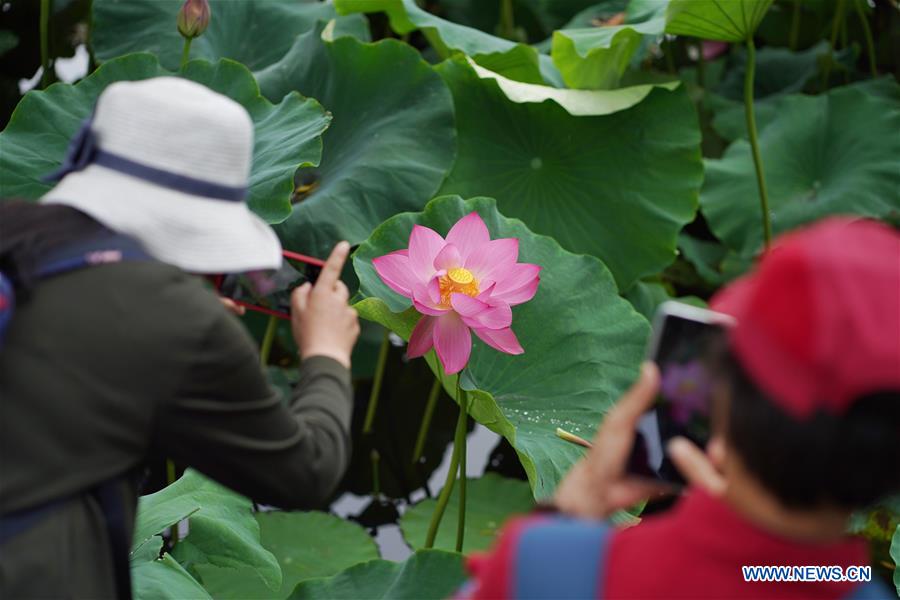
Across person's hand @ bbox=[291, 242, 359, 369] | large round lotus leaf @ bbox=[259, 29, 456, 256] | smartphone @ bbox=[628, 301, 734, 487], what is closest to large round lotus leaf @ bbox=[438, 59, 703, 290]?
large round lotus leaf @ bbox=[259, 29, 456, 256]

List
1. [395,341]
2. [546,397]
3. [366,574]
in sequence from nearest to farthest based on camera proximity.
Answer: [366,574] → [546,397] → [395,341]

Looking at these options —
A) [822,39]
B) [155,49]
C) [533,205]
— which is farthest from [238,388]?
[822,39]

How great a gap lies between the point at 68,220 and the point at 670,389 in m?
0.43

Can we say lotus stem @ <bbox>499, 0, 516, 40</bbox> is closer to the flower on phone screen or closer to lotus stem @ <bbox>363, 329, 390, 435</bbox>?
lotus stem @ <bbox>363, 329, 390, 435</bbox>

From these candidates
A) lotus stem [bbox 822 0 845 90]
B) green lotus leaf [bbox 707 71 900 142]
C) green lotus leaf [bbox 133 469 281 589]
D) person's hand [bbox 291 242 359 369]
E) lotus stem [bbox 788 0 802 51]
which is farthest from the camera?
lotus stem [bbox 788 0 802 51]

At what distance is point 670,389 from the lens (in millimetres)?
708

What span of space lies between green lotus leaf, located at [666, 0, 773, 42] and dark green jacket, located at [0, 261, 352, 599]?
4.62ft

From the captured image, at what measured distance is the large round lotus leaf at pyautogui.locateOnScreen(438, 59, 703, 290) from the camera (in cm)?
222

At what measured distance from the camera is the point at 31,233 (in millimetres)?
824

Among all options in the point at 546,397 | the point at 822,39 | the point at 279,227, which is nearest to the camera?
the point at 546,397

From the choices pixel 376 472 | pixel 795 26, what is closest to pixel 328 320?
pixel 376 472

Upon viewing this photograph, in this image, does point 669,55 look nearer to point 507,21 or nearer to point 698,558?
point 507,21

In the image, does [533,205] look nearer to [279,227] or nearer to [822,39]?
[279,227]

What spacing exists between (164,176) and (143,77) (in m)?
1.10
